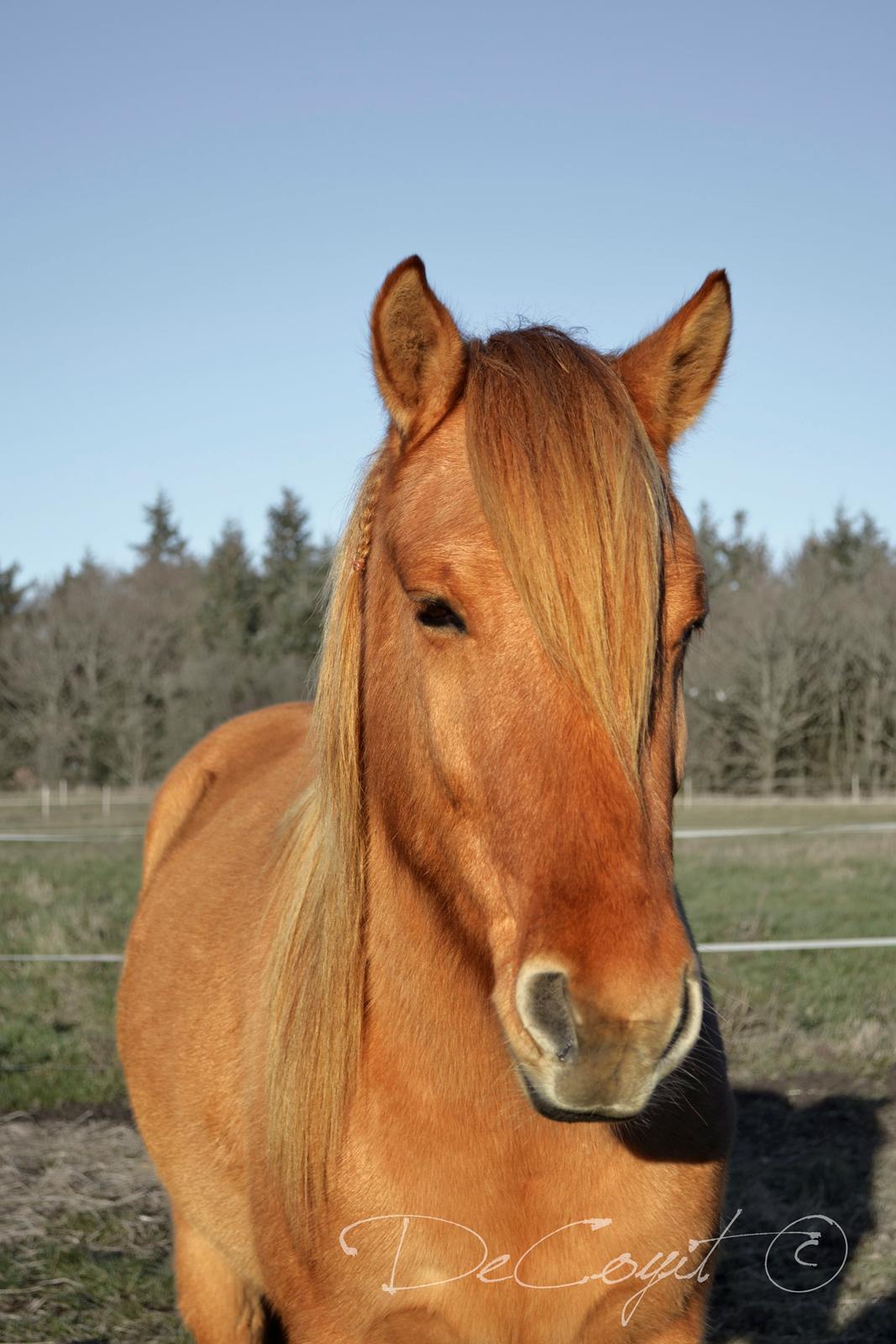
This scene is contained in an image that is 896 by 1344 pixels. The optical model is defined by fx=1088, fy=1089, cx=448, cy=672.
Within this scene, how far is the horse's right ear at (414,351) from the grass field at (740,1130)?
119 inches

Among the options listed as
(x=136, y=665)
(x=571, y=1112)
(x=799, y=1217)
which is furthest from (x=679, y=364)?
(x=136, y=665)

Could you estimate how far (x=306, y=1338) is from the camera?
2.10 m

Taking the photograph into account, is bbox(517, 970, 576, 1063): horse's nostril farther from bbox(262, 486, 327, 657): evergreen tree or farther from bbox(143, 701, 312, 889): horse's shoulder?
bbox(262, 486, 327, 657): evergreen tree

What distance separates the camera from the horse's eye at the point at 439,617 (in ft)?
5.67

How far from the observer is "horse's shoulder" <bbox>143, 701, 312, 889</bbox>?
425 centimetres

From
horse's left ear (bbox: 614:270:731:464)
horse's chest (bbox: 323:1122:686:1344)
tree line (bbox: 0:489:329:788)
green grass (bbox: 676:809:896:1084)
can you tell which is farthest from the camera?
tree line (bbox: 0:489:329:788)

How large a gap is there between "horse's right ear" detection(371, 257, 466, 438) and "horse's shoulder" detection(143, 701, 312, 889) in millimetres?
2318

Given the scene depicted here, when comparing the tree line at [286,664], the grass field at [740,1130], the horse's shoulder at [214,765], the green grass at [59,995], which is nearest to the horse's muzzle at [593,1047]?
the grass field at [740,1130]

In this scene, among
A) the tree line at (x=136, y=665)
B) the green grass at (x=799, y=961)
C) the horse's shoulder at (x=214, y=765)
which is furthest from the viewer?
the tree line at (x=136, y=665)

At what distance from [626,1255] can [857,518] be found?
156ft

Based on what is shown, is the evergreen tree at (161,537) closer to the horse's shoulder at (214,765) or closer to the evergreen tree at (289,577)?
the evergreen tree at (289,577)

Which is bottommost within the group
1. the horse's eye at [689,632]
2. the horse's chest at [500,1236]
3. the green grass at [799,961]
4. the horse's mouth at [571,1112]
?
the green grass at [799,961]

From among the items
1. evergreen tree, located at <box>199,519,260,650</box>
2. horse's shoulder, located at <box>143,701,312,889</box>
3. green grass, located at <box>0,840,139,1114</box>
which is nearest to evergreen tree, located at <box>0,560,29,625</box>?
evergreen tree, located at <box>199,519,260,650</box>

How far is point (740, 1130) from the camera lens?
491cm
